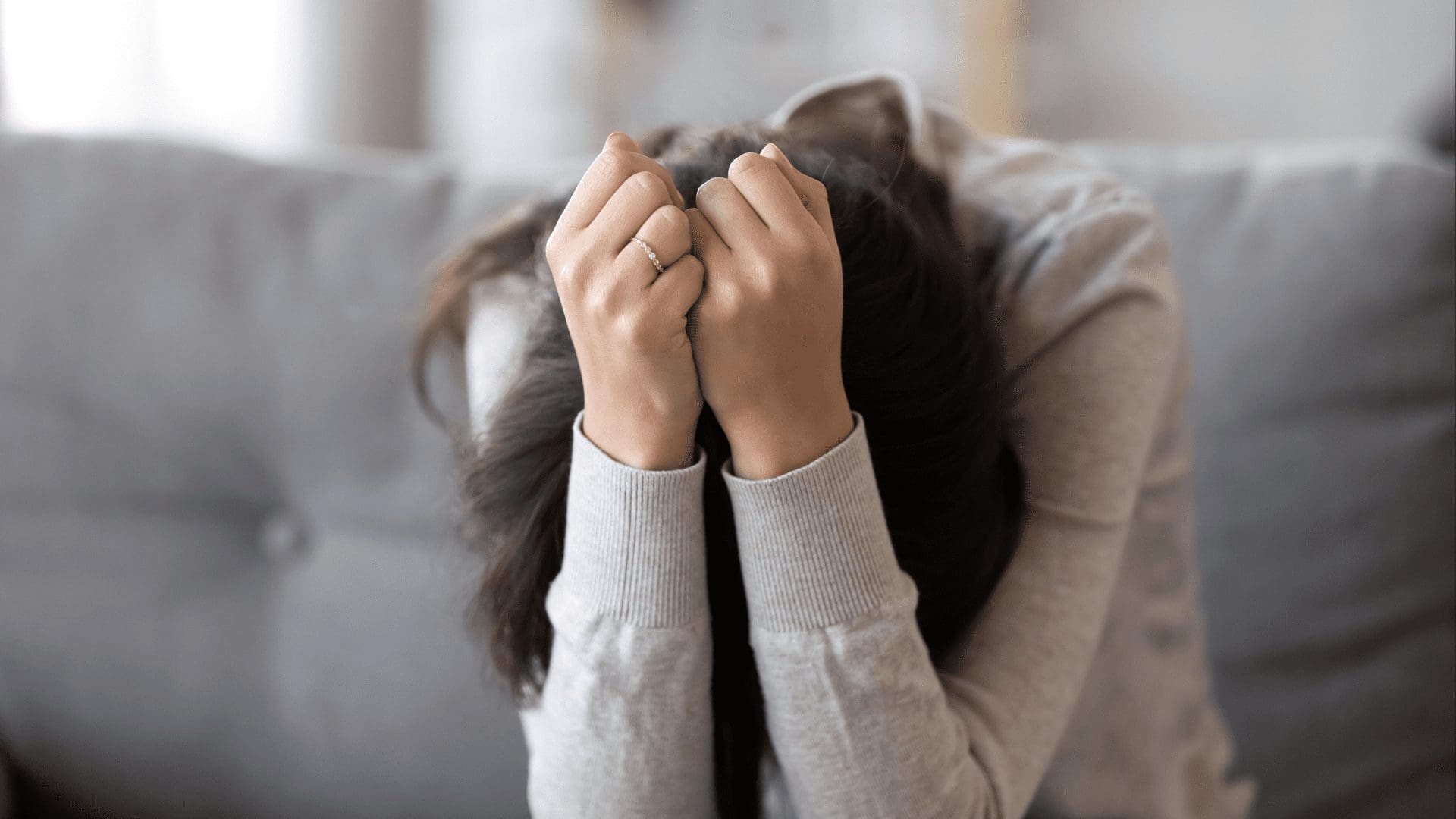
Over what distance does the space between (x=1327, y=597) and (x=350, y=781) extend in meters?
0.82

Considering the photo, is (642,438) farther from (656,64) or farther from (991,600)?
(656,64)

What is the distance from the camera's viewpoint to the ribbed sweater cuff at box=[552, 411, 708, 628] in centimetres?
52

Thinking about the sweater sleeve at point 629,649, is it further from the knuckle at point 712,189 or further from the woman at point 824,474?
the knuckle at point 712,189

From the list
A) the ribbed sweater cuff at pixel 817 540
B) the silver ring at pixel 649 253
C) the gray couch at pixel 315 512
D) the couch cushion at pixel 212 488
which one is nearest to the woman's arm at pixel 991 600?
the ribbed sweater cuff at pixel 817 540

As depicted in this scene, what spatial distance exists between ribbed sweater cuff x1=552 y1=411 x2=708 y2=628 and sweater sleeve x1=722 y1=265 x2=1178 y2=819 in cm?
3

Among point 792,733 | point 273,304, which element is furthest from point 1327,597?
point 273,304

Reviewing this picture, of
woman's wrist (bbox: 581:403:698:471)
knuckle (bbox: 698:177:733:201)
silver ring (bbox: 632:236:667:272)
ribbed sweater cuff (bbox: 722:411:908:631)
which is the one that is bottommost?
ribbed sweater cuff (bbox: 722:411:908:631)

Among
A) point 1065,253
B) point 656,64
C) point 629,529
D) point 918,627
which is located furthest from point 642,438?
point 656,64

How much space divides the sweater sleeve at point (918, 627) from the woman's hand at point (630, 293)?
62 millimetres

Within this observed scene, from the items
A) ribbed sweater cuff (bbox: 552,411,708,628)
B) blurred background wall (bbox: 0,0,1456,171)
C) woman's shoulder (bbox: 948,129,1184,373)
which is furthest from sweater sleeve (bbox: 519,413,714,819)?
blurred background wall (bbox: 0,0,1456,171)

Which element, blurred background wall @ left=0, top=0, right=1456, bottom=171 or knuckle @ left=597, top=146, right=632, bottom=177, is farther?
blurred background wall @ left=0, top=0, right=1456, bottom=171

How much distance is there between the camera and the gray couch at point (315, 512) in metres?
0.84

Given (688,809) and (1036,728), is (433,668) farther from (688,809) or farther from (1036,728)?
(1036,728)

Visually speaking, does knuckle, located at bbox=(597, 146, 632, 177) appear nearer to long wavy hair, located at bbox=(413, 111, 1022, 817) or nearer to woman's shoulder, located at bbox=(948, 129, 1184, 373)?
long wavy hair, located at bbox=(413, 111, 1022, 817)
